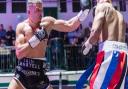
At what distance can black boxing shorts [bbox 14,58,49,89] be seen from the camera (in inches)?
174

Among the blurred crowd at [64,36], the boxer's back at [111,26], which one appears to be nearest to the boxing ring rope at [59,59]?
the blurred crowd at [64,36]

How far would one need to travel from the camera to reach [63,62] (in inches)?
394

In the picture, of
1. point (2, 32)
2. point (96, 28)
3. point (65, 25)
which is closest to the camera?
point (96, 28)

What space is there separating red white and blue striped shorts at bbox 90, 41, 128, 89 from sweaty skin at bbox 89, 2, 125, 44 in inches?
4.2

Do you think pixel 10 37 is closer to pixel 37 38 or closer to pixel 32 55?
pixel 32 55

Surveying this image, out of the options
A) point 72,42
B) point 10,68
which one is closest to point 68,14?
point 72,42

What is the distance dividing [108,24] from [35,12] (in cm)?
74

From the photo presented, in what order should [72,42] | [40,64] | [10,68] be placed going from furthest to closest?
[72,42] < [10,68] < [40,64]

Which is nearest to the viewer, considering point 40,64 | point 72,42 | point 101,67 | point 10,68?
point 101,67

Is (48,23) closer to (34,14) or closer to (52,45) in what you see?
(34,14)

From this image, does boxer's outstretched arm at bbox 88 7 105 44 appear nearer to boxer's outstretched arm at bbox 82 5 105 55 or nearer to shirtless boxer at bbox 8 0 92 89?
boxer's outstretched arm at bbox 82 5 105 55

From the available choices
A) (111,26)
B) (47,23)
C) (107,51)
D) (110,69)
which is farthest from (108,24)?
(47,23)

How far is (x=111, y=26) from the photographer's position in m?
4.29

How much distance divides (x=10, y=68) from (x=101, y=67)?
6015 millimetres
